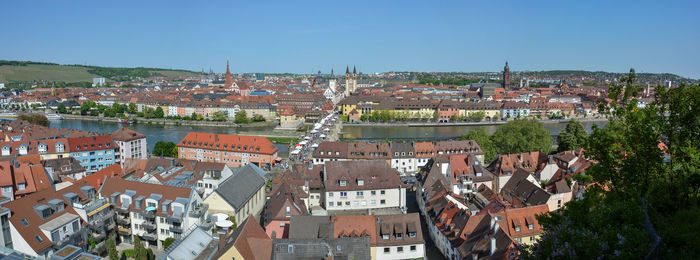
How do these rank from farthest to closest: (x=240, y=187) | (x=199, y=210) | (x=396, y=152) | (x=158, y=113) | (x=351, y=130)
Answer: (x=158, y=113), (x=351, y=130), (x=396, y=152), (x=240, y=187), (x=199, y=210)

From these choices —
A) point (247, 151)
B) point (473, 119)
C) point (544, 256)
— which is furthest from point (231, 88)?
point (544, 256)

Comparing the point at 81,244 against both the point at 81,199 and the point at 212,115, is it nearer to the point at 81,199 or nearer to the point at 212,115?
the point at 81,199

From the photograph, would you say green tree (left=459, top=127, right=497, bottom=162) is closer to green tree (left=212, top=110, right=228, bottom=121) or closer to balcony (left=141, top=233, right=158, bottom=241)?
balcony (left=141, top=233, right=158, bottom=241)

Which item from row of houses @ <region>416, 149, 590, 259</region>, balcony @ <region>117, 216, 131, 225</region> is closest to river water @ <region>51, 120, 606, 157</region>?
row of houses @ <region>416, 149, 590, 259</region>

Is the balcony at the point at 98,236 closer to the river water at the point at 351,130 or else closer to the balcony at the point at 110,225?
the balcony at the point at 110,225

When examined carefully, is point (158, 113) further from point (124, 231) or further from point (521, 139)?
point (124, 231)

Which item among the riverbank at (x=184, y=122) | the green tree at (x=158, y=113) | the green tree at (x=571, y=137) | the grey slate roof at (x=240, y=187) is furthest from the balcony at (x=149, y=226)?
the green tree at (x=158, y=113)

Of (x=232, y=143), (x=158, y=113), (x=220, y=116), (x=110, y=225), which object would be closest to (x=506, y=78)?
(x=220, y=116)
